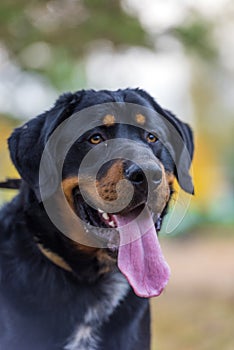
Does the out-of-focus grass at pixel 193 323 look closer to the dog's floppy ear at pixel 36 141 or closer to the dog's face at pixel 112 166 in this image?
the dog's face at pixel 112 166

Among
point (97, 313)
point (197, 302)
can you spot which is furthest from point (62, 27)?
point (97, 313)

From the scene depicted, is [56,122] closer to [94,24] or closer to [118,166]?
[118,166]

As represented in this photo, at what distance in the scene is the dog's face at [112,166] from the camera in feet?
10.8

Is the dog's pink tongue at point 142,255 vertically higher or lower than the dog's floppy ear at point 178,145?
lower

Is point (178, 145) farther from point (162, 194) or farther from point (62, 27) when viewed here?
point (62, 27)

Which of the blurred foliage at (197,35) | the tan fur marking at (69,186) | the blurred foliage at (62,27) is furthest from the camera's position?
the blurred foliage at (197,35)

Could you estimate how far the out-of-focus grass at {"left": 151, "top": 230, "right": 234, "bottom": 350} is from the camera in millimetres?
7253

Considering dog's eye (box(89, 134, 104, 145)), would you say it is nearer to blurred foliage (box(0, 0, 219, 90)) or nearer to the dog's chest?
the dog's chest

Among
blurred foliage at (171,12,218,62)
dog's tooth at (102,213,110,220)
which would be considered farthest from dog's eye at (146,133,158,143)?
blurred foliage at (171,12,218,62)

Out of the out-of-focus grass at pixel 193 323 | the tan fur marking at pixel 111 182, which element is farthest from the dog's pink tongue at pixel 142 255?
the out-of-focus grass at pixel 193 323

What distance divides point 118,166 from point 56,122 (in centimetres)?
45

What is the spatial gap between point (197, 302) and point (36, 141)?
6628 mm

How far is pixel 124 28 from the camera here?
758 cm

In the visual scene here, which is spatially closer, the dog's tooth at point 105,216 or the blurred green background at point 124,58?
the dog's tooth at point 105,216
